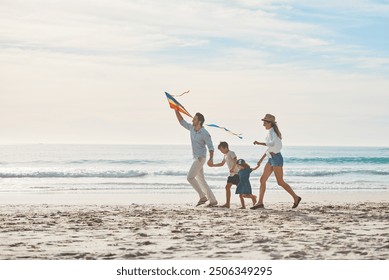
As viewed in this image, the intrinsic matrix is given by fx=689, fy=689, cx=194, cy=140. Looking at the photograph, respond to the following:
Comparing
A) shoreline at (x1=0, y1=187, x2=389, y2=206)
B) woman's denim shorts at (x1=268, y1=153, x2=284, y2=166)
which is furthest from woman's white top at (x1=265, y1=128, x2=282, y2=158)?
shoreline at (x1=0, y1=187, x2=389, y2=206)

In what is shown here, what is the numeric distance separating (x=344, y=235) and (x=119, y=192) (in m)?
10.6

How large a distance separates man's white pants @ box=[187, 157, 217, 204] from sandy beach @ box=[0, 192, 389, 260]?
0.35 metres

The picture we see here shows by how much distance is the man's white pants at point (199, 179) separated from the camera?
514 inches

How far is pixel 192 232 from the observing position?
9.64 metres

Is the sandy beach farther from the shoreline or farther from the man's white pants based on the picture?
the shoreline

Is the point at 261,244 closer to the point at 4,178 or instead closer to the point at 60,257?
the point at 60,257

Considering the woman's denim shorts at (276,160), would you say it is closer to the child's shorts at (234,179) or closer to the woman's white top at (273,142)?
the woman's white top at (273,142)

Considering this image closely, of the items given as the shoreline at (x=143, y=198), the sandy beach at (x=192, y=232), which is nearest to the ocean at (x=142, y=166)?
the shoreline at (x=143, y=198)

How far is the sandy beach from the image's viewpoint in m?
8.02

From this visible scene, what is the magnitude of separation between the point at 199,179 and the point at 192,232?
147 inches

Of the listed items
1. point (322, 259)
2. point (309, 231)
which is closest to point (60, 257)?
point (322, 259)

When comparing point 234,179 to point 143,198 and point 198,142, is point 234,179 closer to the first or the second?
point 198,142
